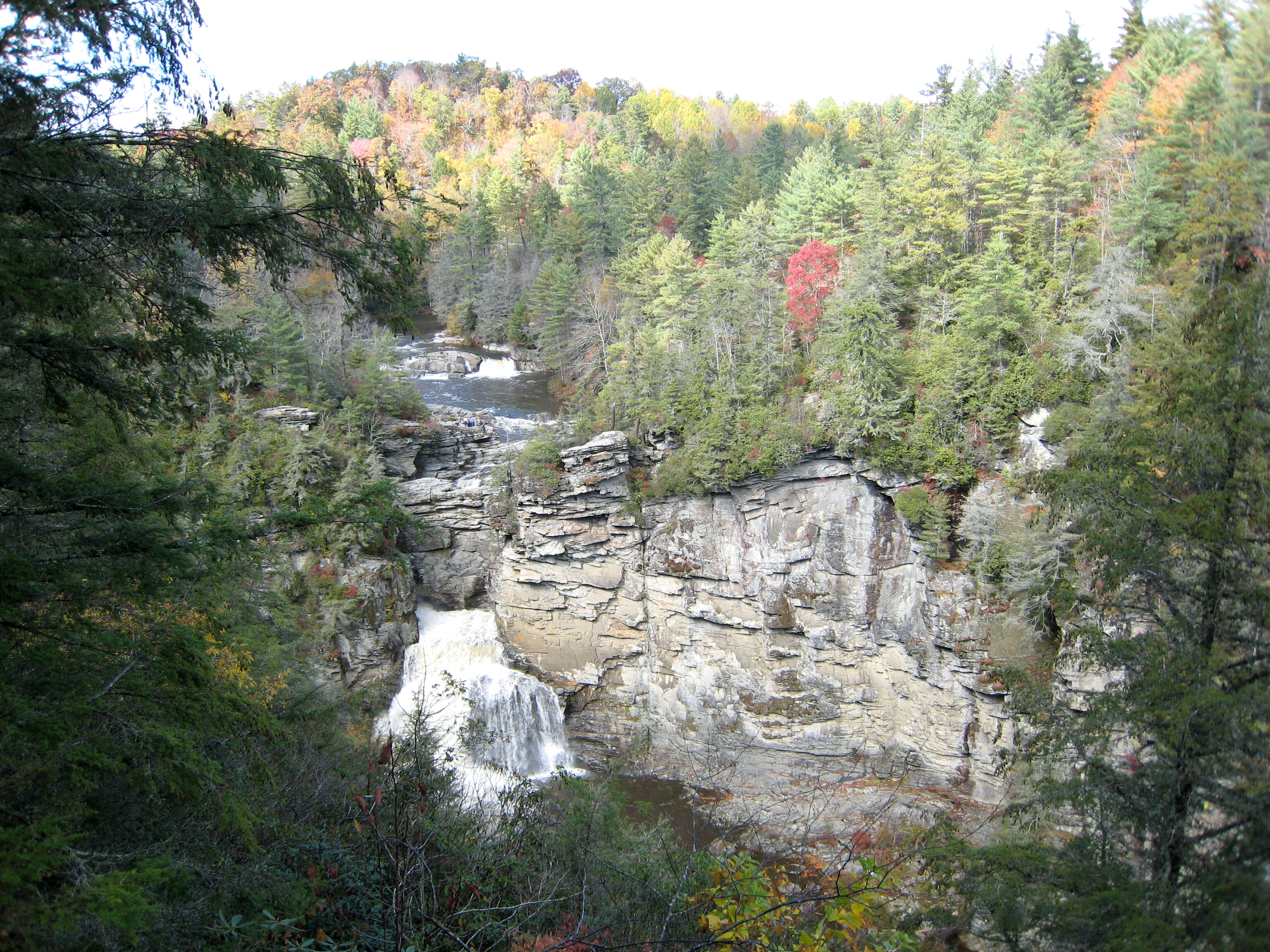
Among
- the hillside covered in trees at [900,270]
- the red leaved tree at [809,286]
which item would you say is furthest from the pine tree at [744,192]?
the red leaved tree at [809,286]

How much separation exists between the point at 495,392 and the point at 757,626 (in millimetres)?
15983

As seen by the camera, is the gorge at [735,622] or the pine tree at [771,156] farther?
the pine tree at [771,156]

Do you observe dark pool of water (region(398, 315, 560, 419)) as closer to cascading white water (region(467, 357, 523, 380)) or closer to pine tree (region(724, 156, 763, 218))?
cascading white water (region(467, 357, 523, 380))

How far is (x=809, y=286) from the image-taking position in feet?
74.4

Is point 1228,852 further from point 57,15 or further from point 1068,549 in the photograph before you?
point 1068,549

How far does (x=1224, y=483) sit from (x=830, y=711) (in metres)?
14.8

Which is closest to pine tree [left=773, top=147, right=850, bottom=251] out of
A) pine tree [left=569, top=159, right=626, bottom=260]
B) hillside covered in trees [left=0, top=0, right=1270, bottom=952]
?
pine tree [left=569, top=159, right=626, bottom=260]

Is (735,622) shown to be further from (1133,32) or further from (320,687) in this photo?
(1133,32)

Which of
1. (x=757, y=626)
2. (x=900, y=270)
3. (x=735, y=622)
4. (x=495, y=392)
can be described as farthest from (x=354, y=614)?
(x=900, y=270)

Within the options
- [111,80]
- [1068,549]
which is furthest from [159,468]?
[1068,549]

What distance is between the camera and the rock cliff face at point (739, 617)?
18.0 meters

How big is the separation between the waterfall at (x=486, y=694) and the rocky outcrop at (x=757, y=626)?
74 centimetres

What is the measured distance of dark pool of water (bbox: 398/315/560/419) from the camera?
28.7 m

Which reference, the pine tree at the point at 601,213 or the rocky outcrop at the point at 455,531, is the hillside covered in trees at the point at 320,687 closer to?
the rocky outcrop at the point at 455,531
